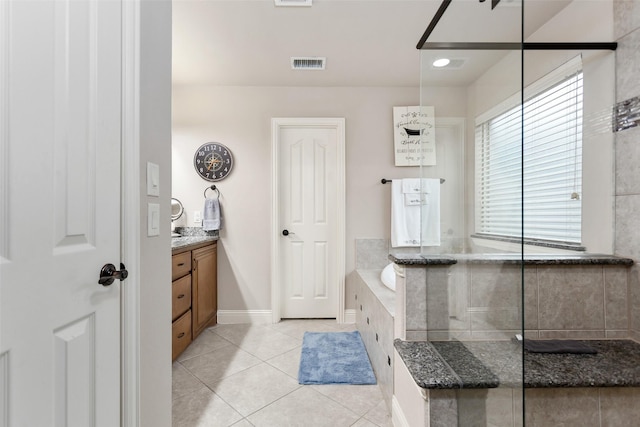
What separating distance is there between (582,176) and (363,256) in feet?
5.77

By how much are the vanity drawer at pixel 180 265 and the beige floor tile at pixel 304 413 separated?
3.52ft

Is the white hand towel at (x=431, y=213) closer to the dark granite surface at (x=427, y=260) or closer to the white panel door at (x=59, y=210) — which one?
the dark granite surface at (x=427, y=260)

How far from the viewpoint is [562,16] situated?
169 centimetres

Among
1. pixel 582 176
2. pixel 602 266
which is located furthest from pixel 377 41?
pixel 602 266

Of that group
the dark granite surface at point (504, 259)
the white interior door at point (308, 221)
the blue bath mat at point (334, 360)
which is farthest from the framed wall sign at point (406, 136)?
the blue bath mat at point (334, 360)

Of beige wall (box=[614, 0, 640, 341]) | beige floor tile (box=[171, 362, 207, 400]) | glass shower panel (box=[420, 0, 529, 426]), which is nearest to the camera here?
glass shower panel (box=[420, 0, 529, 426])

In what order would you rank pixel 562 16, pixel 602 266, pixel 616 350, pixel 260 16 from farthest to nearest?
pixel 260 16 < pixel 562 16 < pixel 602 266 < pixel 616 350

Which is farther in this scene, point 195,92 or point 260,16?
point 195,92

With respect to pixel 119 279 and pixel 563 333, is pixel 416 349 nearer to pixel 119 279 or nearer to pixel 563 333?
pixel 563 333

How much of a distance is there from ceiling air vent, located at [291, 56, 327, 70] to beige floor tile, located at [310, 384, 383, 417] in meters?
2.51

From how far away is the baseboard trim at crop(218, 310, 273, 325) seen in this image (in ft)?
9.11

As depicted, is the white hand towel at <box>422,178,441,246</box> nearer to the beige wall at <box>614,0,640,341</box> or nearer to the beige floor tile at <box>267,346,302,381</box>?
the beige wall at <box>614,0,640,341</box>

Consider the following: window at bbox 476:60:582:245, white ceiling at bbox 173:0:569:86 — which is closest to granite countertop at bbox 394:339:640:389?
window at bbox 476:60:582:245

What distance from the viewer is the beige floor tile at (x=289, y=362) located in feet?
6.22
